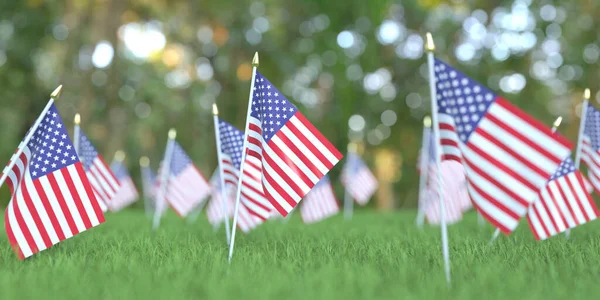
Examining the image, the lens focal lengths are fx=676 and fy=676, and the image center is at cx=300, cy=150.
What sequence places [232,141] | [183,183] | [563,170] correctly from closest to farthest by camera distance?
1. [563,170]
2. [232,141]
3. [183,183]

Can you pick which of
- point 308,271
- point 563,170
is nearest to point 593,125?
point 563,170

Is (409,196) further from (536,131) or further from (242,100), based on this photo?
(536,131)

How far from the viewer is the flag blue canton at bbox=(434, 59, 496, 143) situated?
5531 millimetres

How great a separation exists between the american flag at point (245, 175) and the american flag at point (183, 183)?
3176 mm

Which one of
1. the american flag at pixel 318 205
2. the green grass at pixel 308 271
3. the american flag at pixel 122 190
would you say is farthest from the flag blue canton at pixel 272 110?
the american flag at pixel 122 190

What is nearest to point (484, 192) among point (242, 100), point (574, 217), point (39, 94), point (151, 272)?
point (151, 272)

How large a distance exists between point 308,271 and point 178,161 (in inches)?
291

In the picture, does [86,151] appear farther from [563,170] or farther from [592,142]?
[592,142]

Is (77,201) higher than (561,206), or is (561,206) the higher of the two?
(77,201)

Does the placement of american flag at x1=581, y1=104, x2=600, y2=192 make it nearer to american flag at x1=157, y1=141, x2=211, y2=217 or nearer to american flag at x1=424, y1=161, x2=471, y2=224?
american flag at x1=424, y1=161, x2=471, y2=224

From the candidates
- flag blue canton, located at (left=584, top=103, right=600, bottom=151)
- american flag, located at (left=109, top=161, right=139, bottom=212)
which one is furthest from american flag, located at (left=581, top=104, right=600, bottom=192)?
american flag, located at (left=109, top=161, right=139, bottom=212)

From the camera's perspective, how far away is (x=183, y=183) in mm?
12914

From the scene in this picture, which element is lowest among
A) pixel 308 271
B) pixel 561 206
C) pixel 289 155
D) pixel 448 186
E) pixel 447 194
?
pixel 447 194

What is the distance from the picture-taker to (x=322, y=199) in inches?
577
